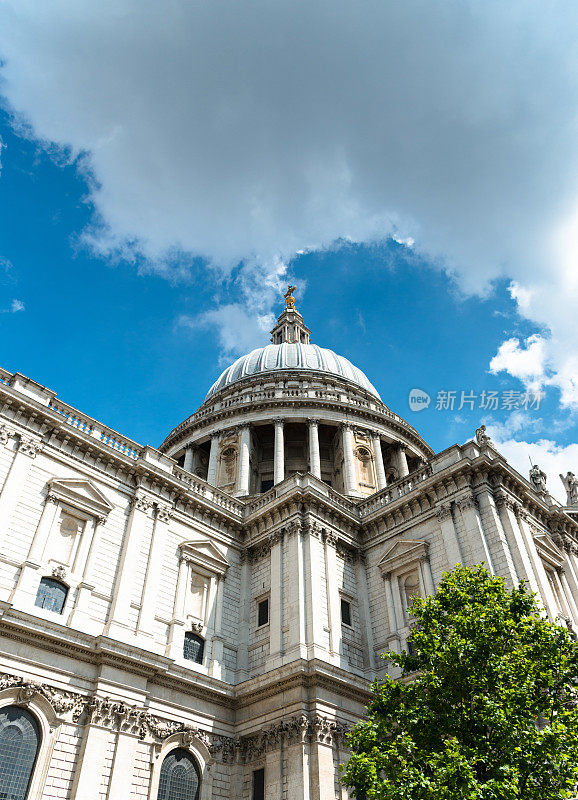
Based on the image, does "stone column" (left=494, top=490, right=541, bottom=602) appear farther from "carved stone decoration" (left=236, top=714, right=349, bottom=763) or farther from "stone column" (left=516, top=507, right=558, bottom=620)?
"carved stone decoration" (left=236, top=714, right=349, bottom=763)

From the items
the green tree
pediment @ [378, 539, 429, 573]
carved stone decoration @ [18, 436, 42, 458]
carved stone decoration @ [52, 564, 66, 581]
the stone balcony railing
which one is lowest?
the green tree

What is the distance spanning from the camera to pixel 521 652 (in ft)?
54.5

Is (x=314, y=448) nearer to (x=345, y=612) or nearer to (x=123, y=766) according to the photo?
(x=345, y=612)

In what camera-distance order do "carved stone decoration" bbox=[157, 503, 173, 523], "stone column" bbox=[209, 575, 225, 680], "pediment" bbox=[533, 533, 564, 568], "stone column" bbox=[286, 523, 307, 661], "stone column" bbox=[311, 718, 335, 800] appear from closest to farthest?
"stone column" bbox=[311, 718, 335, 800]
"stone column" bbox=[286, 523, 307, 661]
"stone column" bbox=[209, 575, 225, 680]
"carved stone decoration" bbox=[157, 503, 173, 523]
"pediment" bbox=[533, 533, 564, 568]

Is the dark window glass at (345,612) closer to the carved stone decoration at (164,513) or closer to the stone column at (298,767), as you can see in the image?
the stone column at (298,767)

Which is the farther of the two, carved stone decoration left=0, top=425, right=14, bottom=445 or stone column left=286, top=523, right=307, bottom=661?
stone column left=286, top=523, right=307, bottom=661

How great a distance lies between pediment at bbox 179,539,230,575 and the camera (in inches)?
1082

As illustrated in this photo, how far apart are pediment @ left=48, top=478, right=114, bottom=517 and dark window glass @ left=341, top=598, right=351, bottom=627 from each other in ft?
37.8

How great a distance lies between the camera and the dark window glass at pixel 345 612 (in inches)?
1083

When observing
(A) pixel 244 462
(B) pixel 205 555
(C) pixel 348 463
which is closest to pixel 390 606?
(B) pixel 205 555

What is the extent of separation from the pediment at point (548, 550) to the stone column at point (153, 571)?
55.8 feet

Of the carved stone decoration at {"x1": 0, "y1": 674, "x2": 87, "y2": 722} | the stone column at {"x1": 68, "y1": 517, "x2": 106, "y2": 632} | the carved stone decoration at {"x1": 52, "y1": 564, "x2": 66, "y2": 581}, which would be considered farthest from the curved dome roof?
the carved stone decoration at {"x1": 0, "y1": 674, "x2": 87, "y2": 722}

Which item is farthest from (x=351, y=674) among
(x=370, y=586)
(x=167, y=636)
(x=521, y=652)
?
(x=521, y=652)

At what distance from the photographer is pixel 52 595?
22.1 metres
